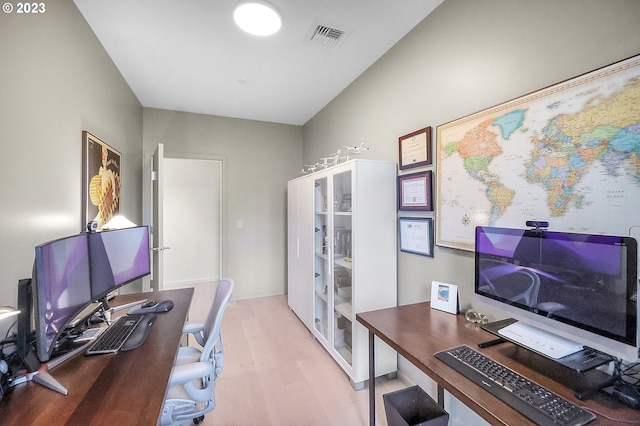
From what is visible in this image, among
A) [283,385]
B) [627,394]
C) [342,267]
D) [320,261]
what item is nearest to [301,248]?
[320,261]

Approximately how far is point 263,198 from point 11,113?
2918 mm

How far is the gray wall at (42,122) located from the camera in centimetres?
119

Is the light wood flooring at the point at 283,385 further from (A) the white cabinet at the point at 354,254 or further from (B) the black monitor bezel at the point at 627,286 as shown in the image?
(B) the black monitor bezel at the point at 627,286

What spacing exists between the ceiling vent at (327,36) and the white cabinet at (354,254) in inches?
38.2

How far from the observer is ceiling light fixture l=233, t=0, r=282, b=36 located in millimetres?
1724

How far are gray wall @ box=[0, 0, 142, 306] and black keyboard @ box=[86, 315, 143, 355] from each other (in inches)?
16.6

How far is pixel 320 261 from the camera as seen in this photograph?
283 centimetres

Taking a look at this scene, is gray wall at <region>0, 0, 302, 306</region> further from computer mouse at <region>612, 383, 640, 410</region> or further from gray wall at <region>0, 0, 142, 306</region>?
computer mouse at <region>612, 383, 640, 410</region>

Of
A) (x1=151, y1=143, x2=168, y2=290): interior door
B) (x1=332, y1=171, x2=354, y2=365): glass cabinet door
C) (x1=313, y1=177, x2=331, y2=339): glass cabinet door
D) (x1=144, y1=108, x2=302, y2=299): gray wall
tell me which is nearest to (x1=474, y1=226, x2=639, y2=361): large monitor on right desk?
(x1=332, y1=171, x2=354, y2=365): glass cabinet door

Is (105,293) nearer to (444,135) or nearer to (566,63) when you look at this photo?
(444,135)

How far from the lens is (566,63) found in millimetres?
1188

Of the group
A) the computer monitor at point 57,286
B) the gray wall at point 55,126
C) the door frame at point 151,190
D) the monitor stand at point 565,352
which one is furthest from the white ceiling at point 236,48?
the monitor stand at point 565,352

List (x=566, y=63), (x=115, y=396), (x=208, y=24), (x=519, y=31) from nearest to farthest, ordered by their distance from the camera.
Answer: (x=115, y=396), (x=566, y=63), (x=519, y=31), (x=208, y=24)

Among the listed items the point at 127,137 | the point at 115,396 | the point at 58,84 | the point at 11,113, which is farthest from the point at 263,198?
the point at 115,396
